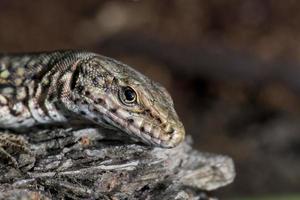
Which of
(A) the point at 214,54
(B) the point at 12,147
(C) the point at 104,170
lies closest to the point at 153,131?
(C) the point at 104,170

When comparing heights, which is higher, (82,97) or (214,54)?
(214,54)

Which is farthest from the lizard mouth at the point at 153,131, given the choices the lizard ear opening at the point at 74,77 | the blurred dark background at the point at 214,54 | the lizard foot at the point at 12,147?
the blurred dark background at the point at 214,54

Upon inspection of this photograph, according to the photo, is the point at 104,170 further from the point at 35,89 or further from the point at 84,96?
the point at 35,89

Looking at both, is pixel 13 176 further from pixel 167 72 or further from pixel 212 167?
pixel 167 72

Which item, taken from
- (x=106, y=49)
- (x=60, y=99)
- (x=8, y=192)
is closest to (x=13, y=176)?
(x=8, y=192)

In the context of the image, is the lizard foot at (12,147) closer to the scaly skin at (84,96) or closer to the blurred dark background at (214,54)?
the scaly skin at (84,96)

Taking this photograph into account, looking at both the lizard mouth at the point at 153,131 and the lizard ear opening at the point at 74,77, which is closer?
the lizard mouth at the point at 153,131

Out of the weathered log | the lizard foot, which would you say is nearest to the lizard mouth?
the weathered log
